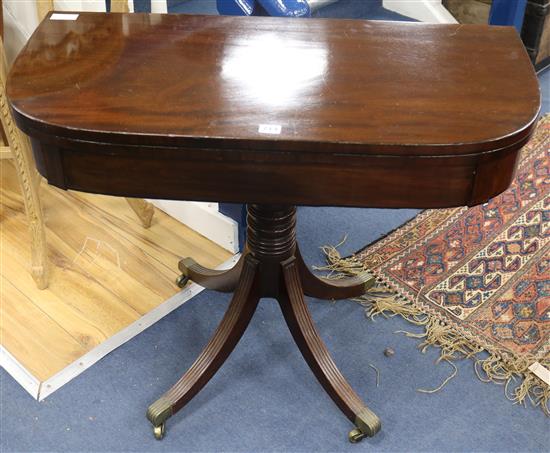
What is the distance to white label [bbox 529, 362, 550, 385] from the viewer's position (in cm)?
191

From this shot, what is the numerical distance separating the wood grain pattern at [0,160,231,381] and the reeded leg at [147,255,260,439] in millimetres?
327

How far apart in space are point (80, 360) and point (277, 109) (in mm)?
948

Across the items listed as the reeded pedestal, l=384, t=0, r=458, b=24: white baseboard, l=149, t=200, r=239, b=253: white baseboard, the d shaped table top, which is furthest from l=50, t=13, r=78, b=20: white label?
l=384, t=0, r=458, b=24: white baseboard

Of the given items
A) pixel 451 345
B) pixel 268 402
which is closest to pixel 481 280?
pixel 451 345

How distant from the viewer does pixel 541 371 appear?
6.32 ft

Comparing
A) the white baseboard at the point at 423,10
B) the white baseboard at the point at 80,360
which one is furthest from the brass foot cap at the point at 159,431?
the white baseboard at the point at 423,10

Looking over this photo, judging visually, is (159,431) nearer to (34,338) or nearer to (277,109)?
(34,338)

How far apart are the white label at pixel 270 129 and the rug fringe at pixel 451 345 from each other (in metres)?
0.91

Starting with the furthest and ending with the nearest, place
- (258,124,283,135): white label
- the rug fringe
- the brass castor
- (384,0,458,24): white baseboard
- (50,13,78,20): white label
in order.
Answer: (384,0,458,24): white baseboard, the brass castor, the rug fringe, (50,13,78,20): white label, (258,124,283,135): white label

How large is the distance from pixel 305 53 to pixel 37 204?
923 mm

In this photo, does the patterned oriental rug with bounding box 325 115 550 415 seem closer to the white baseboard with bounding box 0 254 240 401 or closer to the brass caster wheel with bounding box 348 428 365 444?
the brass caster wheel with bounding box 348 428 365 444

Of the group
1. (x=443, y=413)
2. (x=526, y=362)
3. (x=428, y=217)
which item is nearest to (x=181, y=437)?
(x=443, y=413)

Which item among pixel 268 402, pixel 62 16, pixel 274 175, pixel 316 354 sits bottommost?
pixel 268 402

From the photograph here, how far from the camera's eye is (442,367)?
76.8 inches
